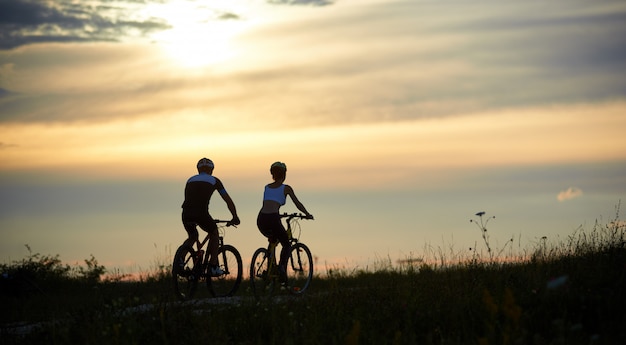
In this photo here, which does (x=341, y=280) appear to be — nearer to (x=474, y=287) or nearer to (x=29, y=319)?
(x=474, y=287)

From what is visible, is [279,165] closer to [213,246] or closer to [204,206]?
[204,206]

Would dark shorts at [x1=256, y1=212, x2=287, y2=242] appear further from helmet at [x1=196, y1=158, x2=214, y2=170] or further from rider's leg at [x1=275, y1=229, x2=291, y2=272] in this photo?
helmet at [x1=196, y1=158, x2=214, y2=170]

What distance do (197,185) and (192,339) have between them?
197 inches

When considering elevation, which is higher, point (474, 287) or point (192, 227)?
point (192, 227)

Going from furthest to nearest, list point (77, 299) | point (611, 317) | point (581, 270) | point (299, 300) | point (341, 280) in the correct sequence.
Answer: point (77, 299) < point (341, 280) < point (581, 270) < point (299, 300) < point (611, 317)

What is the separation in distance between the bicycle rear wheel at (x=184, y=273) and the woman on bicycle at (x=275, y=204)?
155 centimetres

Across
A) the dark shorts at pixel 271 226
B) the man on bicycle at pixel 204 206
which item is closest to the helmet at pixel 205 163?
the man on bicycle at pixel 204 206

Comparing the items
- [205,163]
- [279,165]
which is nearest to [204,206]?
[205,163]

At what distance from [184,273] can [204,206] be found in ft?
4.54

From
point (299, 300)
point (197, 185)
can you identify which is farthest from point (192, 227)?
point (299, 300)

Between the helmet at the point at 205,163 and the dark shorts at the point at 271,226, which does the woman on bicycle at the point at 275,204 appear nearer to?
the dark shorts at the point at 271,226

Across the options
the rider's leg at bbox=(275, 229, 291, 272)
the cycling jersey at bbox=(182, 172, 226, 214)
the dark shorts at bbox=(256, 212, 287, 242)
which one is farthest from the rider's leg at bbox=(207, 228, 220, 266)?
the rider's leg at bbox=(275, 229, 291, 272)

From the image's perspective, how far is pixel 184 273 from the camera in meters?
14.6

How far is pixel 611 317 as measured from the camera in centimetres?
1114
